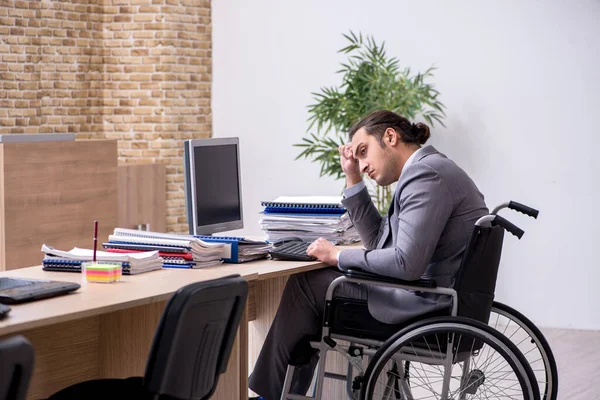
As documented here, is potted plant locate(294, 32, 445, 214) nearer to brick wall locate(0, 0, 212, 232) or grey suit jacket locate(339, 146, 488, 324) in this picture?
brick wall locate(0, 0, 212, 232)

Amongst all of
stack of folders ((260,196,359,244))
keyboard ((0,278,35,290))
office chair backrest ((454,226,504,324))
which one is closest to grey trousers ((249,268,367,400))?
stack of folders ((260,196,359,244))

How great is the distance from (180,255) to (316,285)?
0.60 meters

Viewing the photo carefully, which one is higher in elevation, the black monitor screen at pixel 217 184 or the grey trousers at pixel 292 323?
the black monitor screen at pixel 217 184

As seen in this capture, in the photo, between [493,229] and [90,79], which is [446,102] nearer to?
[90,79]

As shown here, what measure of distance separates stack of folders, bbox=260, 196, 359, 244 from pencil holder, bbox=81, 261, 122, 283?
44.4 inches

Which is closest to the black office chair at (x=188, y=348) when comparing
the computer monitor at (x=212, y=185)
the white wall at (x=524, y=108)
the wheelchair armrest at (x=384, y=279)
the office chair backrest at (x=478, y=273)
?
the wheelchair armrest at (x=384, y=279)

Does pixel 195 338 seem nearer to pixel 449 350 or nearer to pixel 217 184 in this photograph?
pixel 449 350

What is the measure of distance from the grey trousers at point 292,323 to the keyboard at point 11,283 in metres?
1.12

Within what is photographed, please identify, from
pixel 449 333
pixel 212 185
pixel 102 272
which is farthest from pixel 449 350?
pixel 212 185

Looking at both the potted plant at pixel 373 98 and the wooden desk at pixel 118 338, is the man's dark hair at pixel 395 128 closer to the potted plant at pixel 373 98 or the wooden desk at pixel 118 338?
the wooden desk at pixel 118 338

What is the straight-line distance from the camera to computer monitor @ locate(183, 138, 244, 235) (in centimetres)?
388

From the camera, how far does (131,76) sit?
790cm

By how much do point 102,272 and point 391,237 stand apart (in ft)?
3.91

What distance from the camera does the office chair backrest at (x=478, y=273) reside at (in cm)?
311
